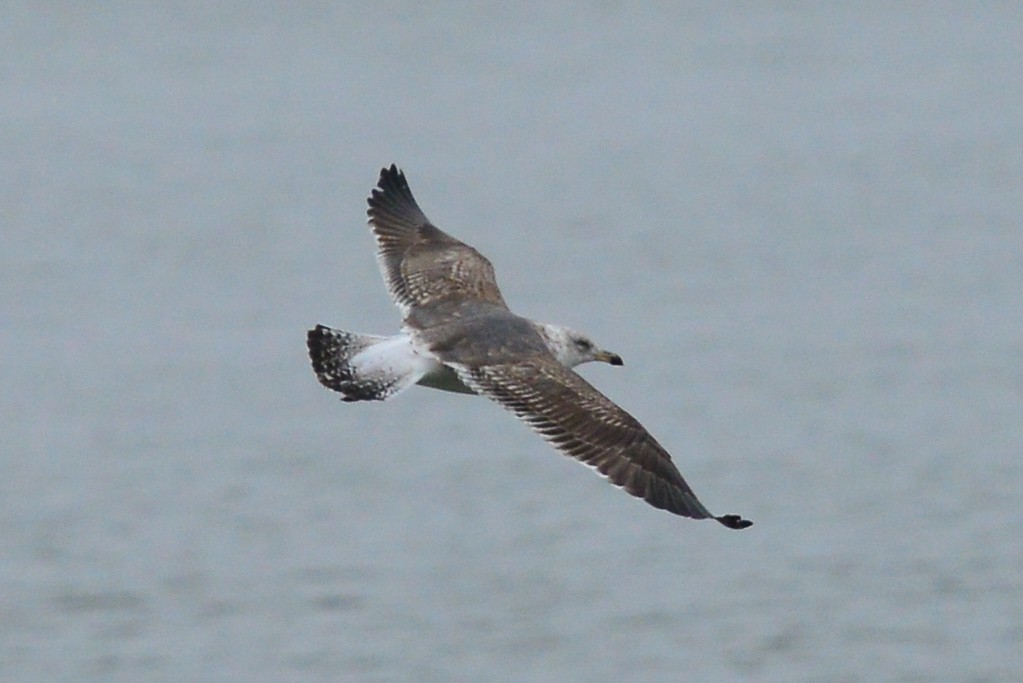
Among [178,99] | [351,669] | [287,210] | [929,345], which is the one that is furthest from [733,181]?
[351,669]

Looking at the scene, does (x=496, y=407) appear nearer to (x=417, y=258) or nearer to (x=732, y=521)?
(x=417, y=258)

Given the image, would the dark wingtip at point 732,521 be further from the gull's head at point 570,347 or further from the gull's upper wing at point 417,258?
the gull's upper wing at point 417,258

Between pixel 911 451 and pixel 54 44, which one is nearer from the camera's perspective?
pixel 911 451

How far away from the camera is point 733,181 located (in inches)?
1045

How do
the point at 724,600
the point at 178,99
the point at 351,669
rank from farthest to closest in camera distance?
the point at 178,99 < the point at 724,600 < the point at 351,669

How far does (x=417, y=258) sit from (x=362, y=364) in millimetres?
Result: 1645

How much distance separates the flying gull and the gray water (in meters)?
5.20

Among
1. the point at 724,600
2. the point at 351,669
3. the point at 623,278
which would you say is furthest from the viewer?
the point at 623,278

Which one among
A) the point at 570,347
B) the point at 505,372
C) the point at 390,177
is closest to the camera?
the point at 505,372

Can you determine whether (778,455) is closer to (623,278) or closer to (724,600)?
(724,600)

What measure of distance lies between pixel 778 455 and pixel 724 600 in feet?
9.30

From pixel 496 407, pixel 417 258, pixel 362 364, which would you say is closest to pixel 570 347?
pixel 362 364

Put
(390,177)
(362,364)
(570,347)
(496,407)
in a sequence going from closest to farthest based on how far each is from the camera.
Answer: (362,364), (570,347), (390,177), (496,407)

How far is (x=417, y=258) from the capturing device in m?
9.42
